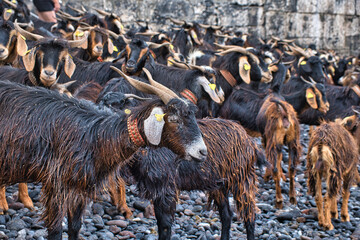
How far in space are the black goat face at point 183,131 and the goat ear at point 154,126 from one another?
6 cm

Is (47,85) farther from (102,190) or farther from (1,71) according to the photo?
(102,190)

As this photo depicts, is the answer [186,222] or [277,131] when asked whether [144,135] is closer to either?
[186,222]

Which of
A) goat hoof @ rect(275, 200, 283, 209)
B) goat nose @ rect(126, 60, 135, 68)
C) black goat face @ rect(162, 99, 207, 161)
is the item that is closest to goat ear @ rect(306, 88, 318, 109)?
goat hoof @ rect(275, 200, 283, 209)

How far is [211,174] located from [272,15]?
17034mm

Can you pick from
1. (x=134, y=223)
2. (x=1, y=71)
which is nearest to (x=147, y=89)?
(x=134, y=223)

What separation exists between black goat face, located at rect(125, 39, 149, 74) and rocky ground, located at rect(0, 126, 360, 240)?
6.35 ft

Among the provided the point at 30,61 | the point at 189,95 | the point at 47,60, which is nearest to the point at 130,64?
the point at 189,95

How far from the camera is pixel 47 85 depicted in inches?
243

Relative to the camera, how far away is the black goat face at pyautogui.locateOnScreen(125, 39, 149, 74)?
7.74 metres

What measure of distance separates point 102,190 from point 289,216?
11.5 ft

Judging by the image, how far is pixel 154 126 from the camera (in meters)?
3.88

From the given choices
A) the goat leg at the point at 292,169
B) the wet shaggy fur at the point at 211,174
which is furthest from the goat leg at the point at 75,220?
the goat leg at the point at 292,169

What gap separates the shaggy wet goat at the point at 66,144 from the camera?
4031mm

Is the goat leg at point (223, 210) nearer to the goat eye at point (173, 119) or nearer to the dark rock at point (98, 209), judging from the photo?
the dark rock at point (98, 209)
